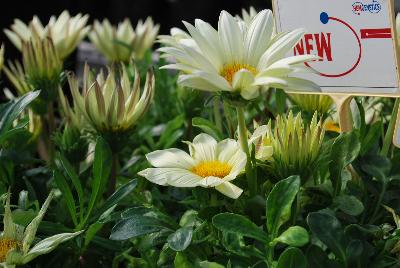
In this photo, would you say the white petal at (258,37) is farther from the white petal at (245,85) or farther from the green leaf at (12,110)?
the green leaf at (12,110)

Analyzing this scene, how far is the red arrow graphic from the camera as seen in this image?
2.64ft

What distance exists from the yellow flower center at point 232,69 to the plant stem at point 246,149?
43 millimetres

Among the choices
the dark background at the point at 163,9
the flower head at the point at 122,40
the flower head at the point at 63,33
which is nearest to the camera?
the flower head at the point at 63,33

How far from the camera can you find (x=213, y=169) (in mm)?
770

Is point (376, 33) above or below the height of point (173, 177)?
above

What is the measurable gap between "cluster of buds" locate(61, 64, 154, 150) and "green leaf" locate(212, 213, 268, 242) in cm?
27

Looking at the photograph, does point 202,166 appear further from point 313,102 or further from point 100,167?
point 313,102

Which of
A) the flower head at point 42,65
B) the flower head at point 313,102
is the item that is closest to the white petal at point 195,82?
the flower head at point 313,102

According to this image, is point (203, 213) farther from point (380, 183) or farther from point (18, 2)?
point (18, 2)

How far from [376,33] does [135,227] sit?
1.13ft

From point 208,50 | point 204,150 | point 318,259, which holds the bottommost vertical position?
point 318,259

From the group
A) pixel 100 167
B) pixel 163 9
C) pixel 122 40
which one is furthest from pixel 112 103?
pixel 163 9

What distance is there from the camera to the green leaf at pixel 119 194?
2.68 ft

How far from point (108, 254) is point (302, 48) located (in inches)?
13.4
